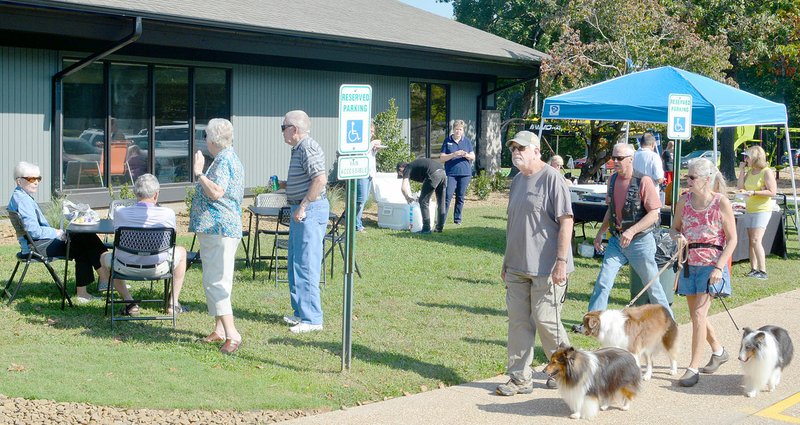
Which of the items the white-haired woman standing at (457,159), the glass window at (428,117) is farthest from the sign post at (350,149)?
the glass window at (428,117)

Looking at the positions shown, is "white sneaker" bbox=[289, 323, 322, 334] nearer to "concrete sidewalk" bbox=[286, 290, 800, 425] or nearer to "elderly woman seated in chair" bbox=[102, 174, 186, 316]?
"elderly woman seated in chair" bbox=[102, 174, 186, 316]

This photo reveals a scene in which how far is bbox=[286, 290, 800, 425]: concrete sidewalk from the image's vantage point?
6.42 meters

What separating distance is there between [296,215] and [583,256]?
6.64m

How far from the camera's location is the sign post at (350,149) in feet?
22.9

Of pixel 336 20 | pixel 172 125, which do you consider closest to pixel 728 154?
pixel 336 20

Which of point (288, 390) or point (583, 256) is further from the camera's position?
point (583, 256)

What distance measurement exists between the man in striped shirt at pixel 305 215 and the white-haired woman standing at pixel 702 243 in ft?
9.64

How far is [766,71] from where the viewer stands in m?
34.8

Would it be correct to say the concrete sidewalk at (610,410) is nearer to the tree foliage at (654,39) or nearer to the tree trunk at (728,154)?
the tree foliage at (654,39)

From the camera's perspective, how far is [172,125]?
17516 mm

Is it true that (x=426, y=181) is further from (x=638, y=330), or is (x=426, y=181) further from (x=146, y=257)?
(x=638, y=330)

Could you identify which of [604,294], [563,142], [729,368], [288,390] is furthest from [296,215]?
[563,142]

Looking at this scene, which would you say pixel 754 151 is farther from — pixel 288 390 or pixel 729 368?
pixel 288 390

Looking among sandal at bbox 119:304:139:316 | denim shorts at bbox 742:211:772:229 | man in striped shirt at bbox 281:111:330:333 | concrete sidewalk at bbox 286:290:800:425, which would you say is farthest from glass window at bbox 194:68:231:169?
concrete sidewalk at bbox 286:290:800:425
